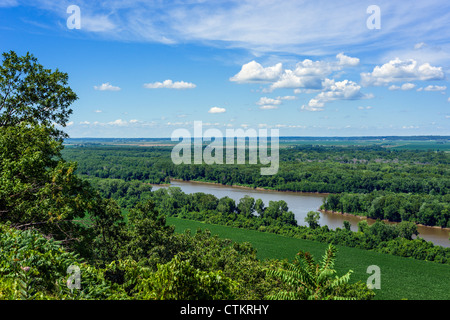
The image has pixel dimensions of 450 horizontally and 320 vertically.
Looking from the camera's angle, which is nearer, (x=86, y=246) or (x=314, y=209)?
(x=86, y=246)

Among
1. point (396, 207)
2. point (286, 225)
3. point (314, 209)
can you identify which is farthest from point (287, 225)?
point (396, 207)

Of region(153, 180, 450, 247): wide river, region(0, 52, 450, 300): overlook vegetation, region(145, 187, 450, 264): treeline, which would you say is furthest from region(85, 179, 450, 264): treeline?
region(0, 52, 450, 300): overlook vegetation

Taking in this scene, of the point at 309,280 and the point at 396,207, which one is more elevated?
the point at 309,280

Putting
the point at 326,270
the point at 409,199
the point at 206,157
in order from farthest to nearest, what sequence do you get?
1. the point at 206,157
2. the point at 409,199
3. the point at 326,270

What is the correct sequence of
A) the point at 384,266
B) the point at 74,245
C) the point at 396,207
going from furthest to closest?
the point at 396,207
the point at 384,266
the point at 74,245

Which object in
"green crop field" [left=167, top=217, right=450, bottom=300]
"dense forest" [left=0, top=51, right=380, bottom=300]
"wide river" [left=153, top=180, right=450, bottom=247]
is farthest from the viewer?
"wide river" [left=153, top=180, right=450, bottom=247]

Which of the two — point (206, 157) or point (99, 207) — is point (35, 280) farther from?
point (206, 157)

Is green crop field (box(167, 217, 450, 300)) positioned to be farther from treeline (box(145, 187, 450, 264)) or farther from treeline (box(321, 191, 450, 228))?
treeline (box(321, 191, 450, 228))

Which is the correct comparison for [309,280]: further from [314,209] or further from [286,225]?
[314,209]

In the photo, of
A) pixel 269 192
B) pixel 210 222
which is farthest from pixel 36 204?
pixel 269 192
